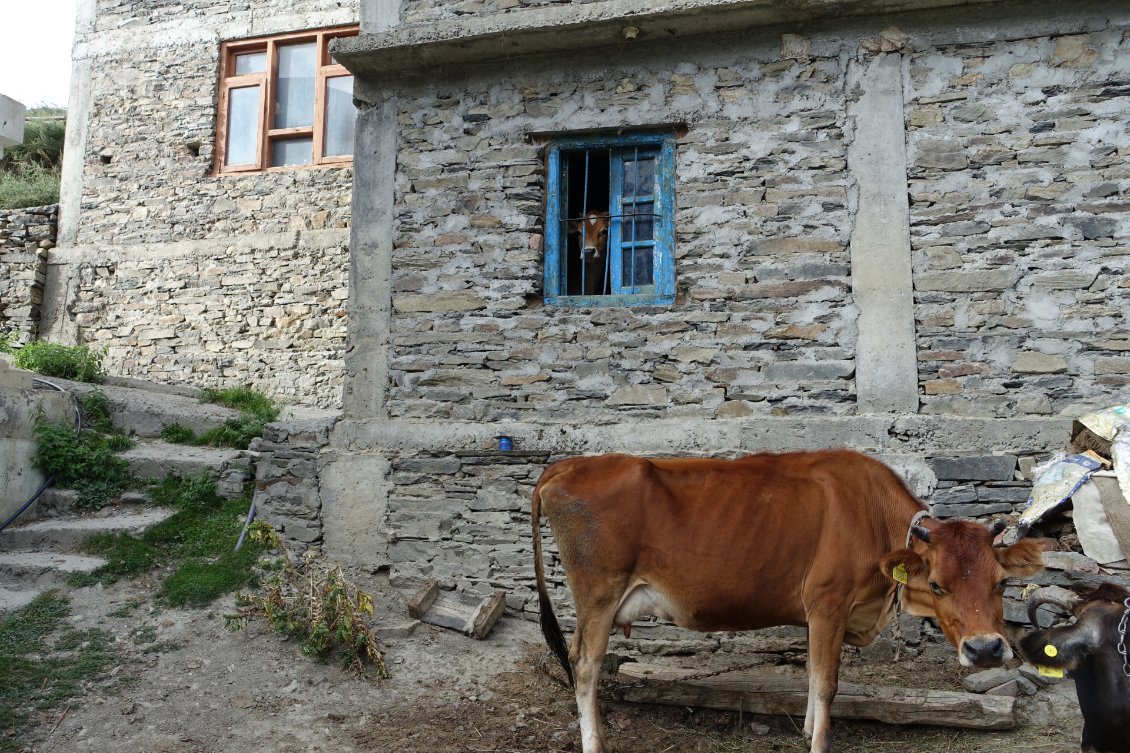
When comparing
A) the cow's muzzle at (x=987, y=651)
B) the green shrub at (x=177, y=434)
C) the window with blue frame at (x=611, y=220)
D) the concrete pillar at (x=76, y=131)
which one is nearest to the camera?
the cow's muzzle at (x=987, y=651)

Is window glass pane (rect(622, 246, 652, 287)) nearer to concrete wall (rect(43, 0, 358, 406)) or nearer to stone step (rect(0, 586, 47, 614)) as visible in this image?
stone step (rect(0, 586, 47, 614))

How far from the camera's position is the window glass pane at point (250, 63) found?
12.0 meters

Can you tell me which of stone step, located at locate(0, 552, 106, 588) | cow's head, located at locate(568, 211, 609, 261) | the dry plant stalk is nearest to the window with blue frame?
cow's head, located at locate(568, 211, 609, 261)

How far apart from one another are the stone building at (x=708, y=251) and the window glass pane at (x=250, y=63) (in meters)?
6.43

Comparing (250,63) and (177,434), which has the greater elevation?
(250,63)

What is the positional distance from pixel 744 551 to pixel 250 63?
37.0 ft

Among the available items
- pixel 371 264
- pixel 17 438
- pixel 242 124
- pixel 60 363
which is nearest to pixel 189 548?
pixel 17 438

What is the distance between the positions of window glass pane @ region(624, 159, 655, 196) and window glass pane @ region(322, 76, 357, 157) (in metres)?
6.51

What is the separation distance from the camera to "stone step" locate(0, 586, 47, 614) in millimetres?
5305

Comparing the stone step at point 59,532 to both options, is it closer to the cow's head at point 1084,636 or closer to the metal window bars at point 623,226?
the metal window bars at point 623,226

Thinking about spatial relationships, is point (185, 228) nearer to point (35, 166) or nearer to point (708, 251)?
point (35, 166)

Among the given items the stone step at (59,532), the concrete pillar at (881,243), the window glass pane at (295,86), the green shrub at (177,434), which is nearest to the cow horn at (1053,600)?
the concrete pillar at (881,243)

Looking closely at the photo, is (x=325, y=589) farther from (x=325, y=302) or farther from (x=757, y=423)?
(x=325, y=302)

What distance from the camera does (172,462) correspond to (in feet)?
23.6
